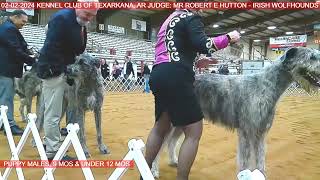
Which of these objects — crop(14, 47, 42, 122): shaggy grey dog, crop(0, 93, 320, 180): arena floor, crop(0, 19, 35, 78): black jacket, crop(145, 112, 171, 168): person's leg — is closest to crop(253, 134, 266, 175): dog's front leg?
crop(0, 93, 320, 180): arena floor

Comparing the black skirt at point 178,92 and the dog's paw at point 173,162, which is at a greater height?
the black skirt at point 178,92

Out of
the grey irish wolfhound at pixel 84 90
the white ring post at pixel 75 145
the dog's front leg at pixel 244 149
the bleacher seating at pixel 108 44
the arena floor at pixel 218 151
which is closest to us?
the white ring post at pixel 75 145

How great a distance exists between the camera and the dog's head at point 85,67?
373 cm

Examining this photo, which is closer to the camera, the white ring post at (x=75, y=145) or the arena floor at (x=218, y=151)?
the white ring post at (x=75, y=145)

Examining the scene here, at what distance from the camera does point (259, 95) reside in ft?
9.97

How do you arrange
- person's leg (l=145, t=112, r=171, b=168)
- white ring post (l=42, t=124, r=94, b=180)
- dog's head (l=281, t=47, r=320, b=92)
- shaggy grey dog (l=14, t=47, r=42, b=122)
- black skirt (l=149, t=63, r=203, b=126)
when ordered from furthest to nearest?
shaggy grey dog (l=14, t=47, r=42, b=122) < dog's head (l=281, t=47, r=320, b=92) < person's leg (l=145, t=112, r=171, b=168) < black skirt (l=149, t=63, r=203, b=126) < white ring post (l=42, t=124, r=94, b=180)

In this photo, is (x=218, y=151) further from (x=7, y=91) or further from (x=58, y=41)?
(x=7, y=91)

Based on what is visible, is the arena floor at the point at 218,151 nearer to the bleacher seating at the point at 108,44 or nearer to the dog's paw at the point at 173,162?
the dog's paw at the point at 173,162

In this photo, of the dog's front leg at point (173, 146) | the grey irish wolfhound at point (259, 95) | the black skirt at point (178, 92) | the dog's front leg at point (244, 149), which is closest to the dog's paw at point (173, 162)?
the dog's front leg at point (173, 146)

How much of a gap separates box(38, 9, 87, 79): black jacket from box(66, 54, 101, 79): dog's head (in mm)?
343

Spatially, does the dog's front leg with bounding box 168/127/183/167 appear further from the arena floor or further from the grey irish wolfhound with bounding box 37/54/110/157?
the grey irish wolfhound with bounding box 37/54/110/157

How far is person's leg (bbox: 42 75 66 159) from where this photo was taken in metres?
3.35

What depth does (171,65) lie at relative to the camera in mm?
2525

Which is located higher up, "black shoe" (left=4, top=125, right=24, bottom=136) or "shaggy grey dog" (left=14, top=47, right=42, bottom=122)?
"shaggy grey dog" (left=14, top=47, right=42, bottom=122)
